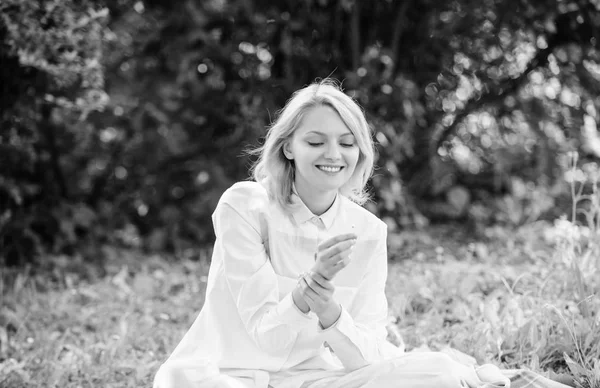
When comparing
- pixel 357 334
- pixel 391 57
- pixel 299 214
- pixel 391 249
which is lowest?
pixel 391 249

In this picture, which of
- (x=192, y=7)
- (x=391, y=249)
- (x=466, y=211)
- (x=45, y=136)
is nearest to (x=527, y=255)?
(x=391, y=249)

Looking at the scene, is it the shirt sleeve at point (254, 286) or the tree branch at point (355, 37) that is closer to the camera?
the shirt sleeve at point (254, 286)

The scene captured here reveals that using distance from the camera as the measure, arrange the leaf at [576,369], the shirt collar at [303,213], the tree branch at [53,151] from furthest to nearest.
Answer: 1. the tree branch at [53,151]
2. the leaf at [576,369]
3. the shirt collar at [303,213]

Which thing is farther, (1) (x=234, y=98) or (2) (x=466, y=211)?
(2) (x=466, y=211)

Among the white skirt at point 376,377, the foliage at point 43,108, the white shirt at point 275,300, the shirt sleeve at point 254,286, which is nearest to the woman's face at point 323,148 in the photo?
the white shirt at point 275,300

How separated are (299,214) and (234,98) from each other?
11.8ft

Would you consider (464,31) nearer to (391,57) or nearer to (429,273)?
(391,57)

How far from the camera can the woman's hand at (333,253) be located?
222 cm

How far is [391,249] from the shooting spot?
563cm

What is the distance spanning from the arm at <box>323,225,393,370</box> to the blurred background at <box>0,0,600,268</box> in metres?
3.04

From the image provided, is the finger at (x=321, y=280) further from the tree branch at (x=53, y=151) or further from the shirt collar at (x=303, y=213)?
the tree branch at (x=53, y=151)

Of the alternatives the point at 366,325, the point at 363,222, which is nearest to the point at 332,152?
the point at 363,222

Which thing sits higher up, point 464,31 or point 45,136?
point 464,31

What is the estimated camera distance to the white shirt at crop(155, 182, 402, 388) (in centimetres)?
247
